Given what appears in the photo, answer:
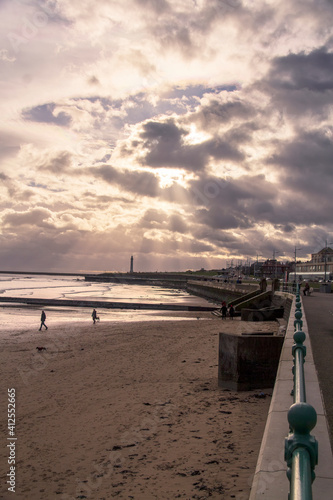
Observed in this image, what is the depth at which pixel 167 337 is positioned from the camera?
2238cm

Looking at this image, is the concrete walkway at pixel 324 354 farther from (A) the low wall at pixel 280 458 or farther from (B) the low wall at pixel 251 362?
(B) the low wall at pixel 251 362

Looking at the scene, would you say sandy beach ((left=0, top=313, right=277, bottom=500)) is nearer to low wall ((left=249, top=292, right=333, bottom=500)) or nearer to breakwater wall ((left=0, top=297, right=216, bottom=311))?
low wall ((left=249, top=292, right=333, bottom=500))

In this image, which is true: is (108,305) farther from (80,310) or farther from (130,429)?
(130,429)

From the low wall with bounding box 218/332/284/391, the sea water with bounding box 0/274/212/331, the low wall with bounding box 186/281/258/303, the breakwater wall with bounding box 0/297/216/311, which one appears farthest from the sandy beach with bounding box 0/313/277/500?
the low wall with bounding box 186/281/258/303

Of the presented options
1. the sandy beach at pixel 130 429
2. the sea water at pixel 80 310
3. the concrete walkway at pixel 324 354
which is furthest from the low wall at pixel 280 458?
the sea water at pixel 80 310

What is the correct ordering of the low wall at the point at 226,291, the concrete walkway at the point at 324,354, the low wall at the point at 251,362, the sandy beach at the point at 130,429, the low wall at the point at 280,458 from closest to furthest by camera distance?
the low wall at the point at 280,458 → the concrete walkway at the point at 324,354 → the sandy beach at the point at 130,429 → the low wall at the point at 251,362 → the low wall at the point at 226,291

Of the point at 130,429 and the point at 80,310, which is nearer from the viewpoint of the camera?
the point at 130,429

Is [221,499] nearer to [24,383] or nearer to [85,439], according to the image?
[85,439]

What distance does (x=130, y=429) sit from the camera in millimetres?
8688

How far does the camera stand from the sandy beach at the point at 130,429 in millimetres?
6418

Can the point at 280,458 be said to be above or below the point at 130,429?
above

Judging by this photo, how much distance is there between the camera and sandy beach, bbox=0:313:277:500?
6418mm

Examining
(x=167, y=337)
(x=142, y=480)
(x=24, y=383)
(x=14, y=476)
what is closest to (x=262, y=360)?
(x=142, y=480)

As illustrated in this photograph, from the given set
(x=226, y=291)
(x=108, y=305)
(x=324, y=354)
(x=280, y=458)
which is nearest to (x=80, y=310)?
(x=108, y=305)
